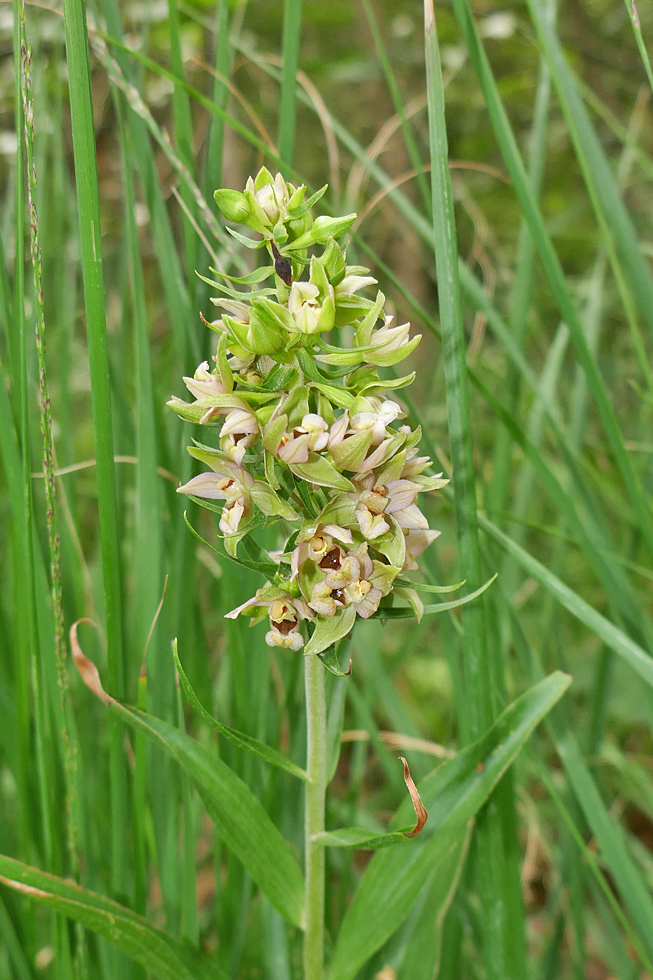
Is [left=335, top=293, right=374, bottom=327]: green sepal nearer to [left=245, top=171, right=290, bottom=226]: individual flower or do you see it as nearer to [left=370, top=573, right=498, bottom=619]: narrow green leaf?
[left=245, top=171, right=290, bottom=226]: individual flower

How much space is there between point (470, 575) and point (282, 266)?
16.7 inches

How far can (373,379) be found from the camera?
85cm

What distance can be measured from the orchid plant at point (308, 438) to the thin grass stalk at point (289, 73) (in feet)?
0.96

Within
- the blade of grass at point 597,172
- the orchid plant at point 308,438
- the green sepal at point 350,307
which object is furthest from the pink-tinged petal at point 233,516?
the blade of grass at point 597,172

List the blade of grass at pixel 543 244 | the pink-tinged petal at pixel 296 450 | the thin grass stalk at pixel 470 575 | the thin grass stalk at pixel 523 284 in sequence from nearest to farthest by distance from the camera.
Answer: the pink-tinged petal at pixel 296 450 < the thin grass stalk at pixel 470 575 < the blade of grass at pixel 543 244 < the thin grass stalk at pixel 523 284

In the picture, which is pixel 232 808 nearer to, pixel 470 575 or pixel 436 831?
pixel 436 831

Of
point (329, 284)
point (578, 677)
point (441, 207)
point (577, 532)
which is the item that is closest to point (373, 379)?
point (329, 284)

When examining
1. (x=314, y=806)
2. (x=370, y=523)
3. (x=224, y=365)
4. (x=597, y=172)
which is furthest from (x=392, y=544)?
(x=597, y=172)

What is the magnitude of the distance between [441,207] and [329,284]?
18cm

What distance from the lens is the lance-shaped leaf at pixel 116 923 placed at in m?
0.84

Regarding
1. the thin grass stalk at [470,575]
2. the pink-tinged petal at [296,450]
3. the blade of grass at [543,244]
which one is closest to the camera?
the pink-tinged petal at [296,450]

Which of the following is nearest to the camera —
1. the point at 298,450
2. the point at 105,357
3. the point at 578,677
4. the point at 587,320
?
the point at 298,450

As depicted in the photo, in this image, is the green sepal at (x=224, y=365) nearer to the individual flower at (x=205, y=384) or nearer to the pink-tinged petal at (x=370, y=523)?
the individual flower at (x=205, y=384)

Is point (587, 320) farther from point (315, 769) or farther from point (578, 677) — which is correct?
point (315, 769)
